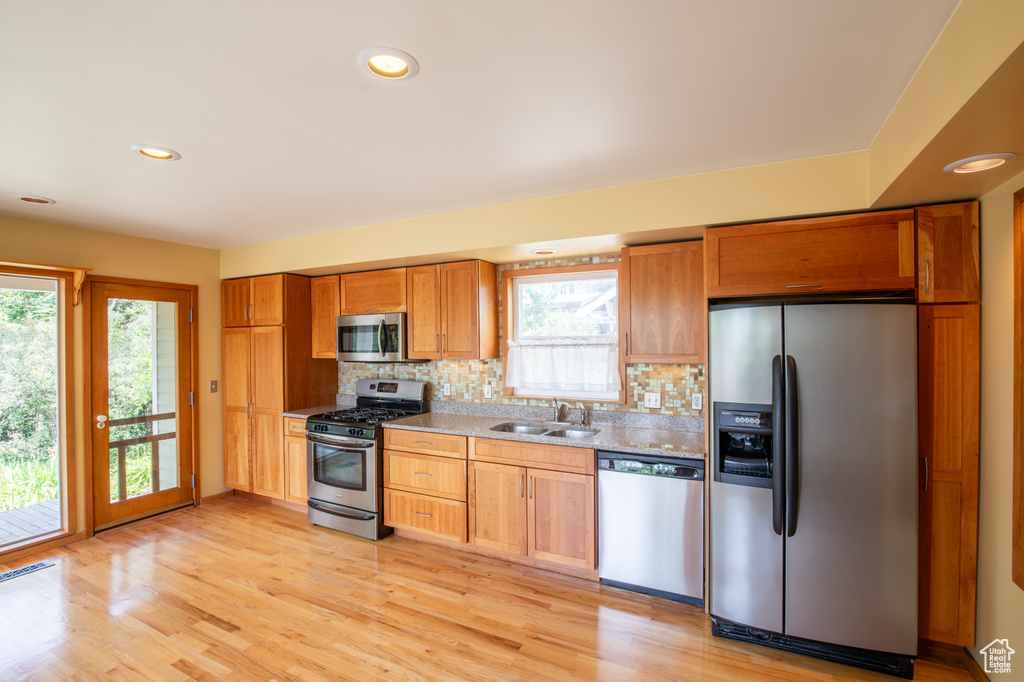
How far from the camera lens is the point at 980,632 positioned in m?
2.16

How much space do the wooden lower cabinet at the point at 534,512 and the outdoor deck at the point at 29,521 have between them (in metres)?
3.31

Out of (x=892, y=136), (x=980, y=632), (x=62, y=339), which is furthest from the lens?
(x=62, y=339)

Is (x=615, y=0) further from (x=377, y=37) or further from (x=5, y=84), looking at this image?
(x=5, y=84)

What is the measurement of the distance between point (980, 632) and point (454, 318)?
11.2 ft

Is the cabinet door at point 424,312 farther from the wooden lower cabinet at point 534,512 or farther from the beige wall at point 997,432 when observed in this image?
the beige wall at point 997,432

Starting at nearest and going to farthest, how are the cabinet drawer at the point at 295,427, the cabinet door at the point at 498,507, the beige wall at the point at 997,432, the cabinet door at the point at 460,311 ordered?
the beige wall at the point at 997,432
the cabinet door at the point at 498,507
the cabinet door at the point at 460,311
the cabinet drawer at the point at 295,427

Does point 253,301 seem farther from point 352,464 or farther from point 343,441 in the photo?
point 352,464

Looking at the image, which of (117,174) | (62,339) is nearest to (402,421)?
(117,174)

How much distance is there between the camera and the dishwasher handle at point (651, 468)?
2662mm

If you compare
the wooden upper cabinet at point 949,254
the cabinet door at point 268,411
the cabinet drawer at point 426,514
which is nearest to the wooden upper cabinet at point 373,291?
the cabinet door at point 268,411

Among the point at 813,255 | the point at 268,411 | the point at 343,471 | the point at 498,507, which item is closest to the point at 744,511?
the point at 813,255

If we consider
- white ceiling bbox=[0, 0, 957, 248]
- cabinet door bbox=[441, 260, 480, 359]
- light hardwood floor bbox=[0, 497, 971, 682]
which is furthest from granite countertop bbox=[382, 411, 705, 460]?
white ceiling bbox=[0, 0, 957, 248]

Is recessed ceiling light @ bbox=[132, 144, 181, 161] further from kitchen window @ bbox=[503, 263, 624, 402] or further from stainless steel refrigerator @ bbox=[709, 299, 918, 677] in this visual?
stainless steel refrigerator @ bbox=[709, 299, 918, 677]

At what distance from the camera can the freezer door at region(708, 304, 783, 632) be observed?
2.37 meters
